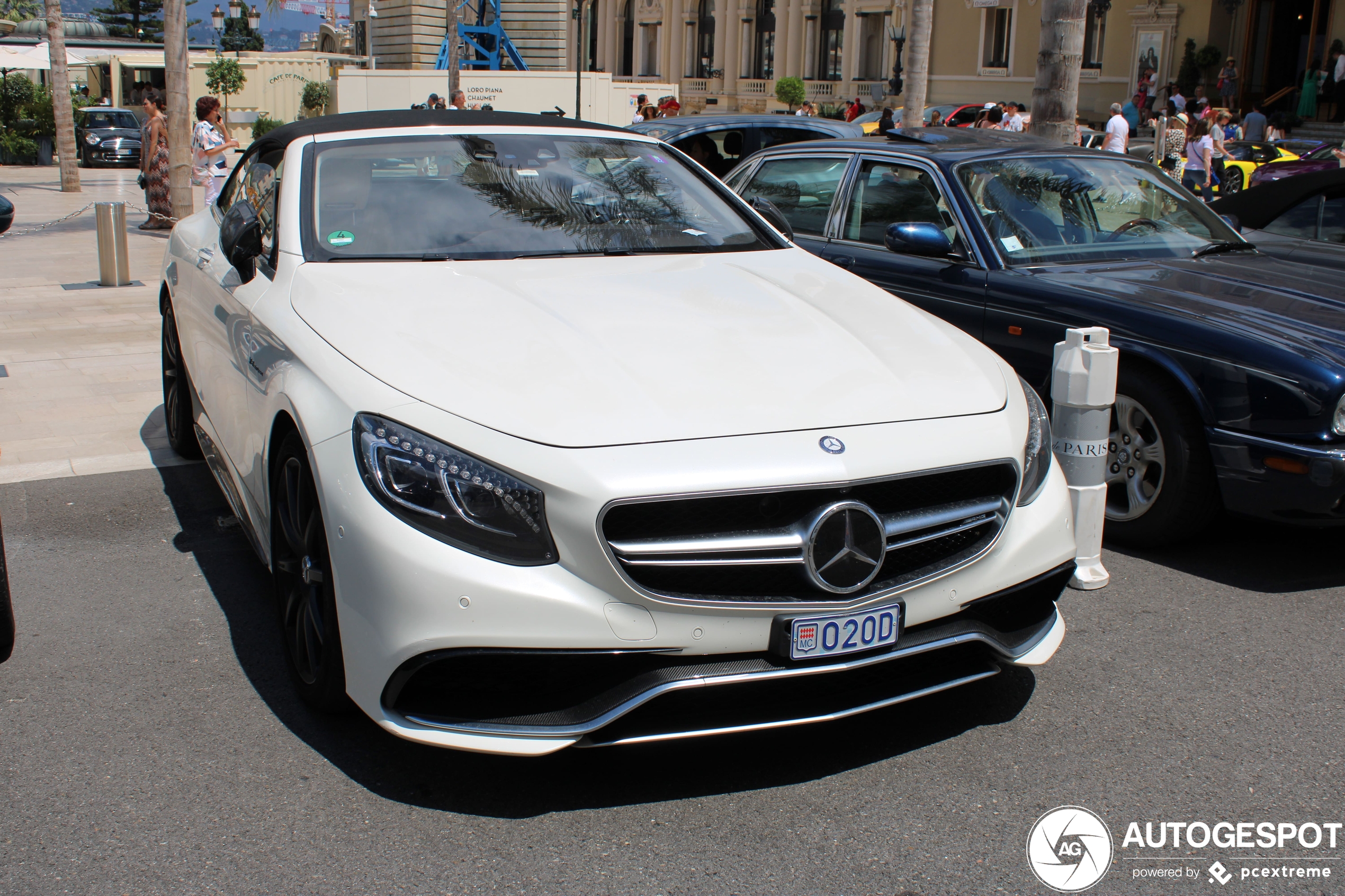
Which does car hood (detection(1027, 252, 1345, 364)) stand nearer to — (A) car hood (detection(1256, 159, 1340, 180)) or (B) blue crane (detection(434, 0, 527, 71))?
(A) car hood (detection(1256, 159, 1340, 180))

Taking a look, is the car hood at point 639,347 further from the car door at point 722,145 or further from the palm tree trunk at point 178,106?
the palm tree trunk at point 178,106

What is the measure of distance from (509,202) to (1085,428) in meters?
2.15

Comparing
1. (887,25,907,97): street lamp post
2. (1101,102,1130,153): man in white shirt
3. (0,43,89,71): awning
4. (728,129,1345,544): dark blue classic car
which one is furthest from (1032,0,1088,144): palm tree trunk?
(887,25,907,97): street lamp post

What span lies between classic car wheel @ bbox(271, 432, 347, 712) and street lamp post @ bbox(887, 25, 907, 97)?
4095cm

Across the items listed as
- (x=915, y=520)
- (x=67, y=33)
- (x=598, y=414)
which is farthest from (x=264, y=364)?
(x=67, y=33)

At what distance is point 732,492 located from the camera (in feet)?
8.90

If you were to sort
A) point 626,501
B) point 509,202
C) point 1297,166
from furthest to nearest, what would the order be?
point 1297,166 < point 509,202 < point 626,501

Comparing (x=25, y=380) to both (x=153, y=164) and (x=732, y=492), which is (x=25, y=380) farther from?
(x=153, y=164)

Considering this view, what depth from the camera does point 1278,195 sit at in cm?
750

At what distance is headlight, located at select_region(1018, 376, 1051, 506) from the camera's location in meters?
3.19

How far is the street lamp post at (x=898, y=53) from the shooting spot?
4219 cm

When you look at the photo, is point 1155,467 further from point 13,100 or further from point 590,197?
point 13,100

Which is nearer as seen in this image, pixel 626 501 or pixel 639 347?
pixel 626 501

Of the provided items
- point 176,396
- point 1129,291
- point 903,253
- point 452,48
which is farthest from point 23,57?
point 1129,291
